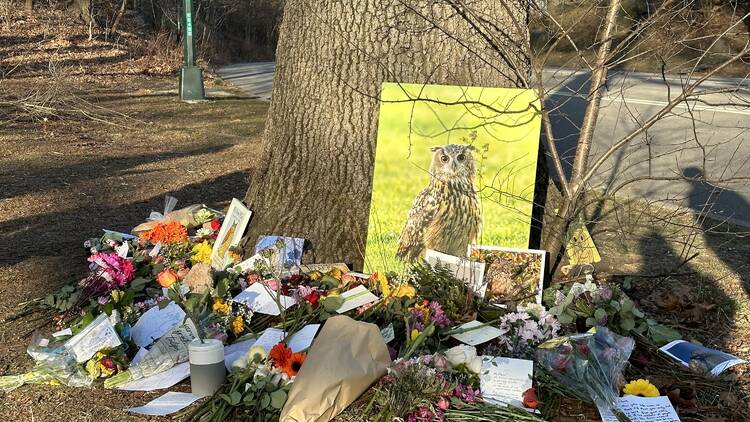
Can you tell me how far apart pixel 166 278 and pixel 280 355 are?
49.8 inches

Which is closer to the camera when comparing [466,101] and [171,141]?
[466,101]

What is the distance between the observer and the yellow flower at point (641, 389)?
3.11 metres

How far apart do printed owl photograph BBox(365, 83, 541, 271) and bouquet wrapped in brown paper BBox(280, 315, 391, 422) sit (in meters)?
1.22

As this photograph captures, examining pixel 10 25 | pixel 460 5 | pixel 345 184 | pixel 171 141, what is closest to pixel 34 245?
pixel 345 184

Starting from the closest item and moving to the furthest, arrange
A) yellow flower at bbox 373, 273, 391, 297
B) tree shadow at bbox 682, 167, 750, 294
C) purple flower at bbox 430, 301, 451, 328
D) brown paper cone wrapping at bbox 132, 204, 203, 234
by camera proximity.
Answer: purple flower at bbox 430, 301, 451, 328 < yellow flower at bbox 373, 273, 391, 297 < tree shadow at bbox 682, 167, 750, 294 < brown paper cone wrapping at bbox 132, 204, 203, 234

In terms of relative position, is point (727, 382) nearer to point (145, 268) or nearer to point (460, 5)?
point (460, 5)

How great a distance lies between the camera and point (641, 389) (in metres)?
3.12

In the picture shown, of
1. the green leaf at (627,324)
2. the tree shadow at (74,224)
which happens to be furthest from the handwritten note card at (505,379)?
the tree shadow at (74,224)

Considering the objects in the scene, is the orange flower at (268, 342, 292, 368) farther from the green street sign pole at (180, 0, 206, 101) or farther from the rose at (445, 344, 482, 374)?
the green street sign pole at (180, 0, 206, 101)

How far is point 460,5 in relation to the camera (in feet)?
13.7

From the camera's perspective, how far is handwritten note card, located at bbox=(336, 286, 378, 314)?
376 cm

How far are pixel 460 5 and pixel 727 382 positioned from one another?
223 cm

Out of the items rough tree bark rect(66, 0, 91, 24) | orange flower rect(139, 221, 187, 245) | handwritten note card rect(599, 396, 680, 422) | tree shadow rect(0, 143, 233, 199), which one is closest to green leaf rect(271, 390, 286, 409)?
handwritten note card rect(599, 396, 680, 422)

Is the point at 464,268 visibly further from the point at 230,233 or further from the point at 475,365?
the point at 230,233
